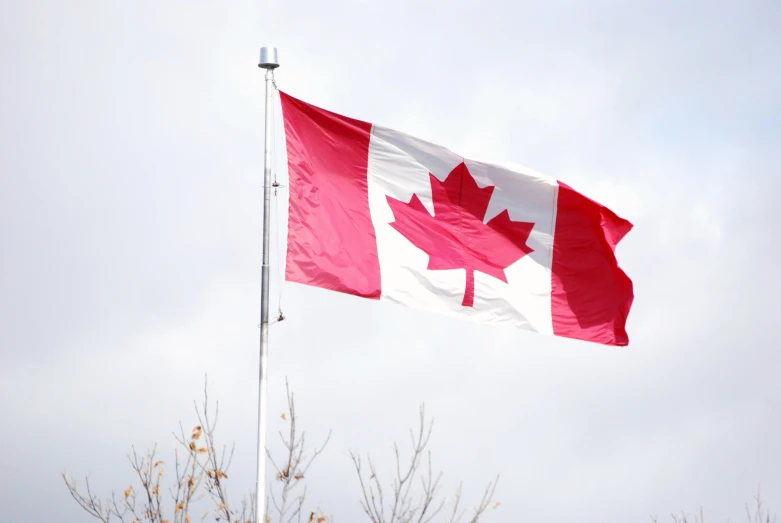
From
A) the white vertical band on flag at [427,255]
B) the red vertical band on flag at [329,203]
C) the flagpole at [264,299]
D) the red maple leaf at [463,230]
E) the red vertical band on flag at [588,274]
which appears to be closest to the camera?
the flagpole at [264,299]

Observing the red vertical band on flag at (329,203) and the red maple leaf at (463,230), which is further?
the red maple leaf at (463,230)

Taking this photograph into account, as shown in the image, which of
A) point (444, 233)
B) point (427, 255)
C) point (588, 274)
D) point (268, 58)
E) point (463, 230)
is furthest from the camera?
point (588, 274)

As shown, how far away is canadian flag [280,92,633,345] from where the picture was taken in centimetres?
1948

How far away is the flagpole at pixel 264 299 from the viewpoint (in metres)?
17.3

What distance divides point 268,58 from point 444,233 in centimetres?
466

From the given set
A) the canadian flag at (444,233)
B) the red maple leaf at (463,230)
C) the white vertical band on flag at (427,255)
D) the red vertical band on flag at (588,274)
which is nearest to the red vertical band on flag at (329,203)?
the canadian flag at (444,233)

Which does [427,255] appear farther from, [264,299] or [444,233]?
[264,299]

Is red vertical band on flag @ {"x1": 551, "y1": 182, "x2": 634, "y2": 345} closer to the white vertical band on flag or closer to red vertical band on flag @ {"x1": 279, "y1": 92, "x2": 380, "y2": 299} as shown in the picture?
the white vertical band on flag

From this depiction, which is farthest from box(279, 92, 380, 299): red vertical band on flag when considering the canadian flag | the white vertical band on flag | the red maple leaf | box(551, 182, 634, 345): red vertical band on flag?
box(551, 182, 634, 345): red vertical band on flag

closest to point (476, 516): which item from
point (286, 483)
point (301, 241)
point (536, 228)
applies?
point (286, 483)

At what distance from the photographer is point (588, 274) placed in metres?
22.2

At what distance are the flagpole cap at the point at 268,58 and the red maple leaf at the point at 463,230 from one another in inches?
128

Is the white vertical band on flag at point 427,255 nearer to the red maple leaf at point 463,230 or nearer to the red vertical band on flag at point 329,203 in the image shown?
the red maple leaf at point 463,230

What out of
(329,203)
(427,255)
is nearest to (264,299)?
(329,203)
